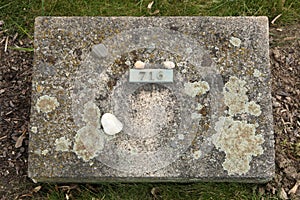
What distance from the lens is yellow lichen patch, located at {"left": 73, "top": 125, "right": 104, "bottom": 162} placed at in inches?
115

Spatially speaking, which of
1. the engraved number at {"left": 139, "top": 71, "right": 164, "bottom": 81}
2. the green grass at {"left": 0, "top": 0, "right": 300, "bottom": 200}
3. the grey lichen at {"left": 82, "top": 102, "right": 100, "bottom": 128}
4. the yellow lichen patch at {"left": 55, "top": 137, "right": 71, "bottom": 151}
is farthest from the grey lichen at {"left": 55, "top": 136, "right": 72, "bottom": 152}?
the green grass at {"left": 0, "top": 0, "right": 300, "bottom": 200}

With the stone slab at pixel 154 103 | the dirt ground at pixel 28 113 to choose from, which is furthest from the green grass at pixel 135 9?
the stone slab at pixel 154 103

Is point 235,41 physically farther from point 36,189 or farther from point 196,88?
point 36,189

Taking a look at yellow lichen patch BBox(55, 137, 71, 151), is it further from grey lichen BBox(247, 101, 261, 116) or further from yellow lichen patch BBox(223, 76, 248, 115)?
grey lichen BBox(247, 101, 261, 116)

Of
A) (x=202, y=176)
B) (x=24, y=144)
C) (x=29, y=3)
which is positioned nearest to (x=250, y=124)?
(x=202, y=176)

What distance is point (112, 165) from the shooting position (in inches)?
115

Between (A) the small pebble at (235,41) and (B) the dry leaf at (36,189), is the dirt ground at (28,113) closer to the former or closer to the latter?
(B) the dry leaf at (36,189)

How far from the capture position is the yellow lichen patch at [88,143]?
292 centimetres

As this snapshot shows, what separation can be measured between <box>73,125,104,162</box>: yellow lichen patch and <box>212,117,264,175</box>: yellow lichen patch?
0.58 m

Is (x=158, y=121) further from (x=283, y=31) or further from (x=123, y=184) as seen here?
(x=283, y=31)

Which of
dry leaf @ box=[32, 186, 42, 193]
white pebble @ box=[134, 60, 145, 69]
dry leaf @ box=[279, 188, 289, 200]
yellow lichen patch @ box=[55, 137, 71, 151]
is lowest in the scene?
dry leaf @ box=[279, 188, 289, 200]

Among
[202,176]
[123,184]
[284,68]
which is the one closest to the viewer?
[202,176]

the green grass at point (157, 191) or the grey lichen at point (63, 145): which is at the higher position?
the grey lichen at point (63, 145)

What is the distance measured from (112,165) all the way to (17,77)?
1.02m
